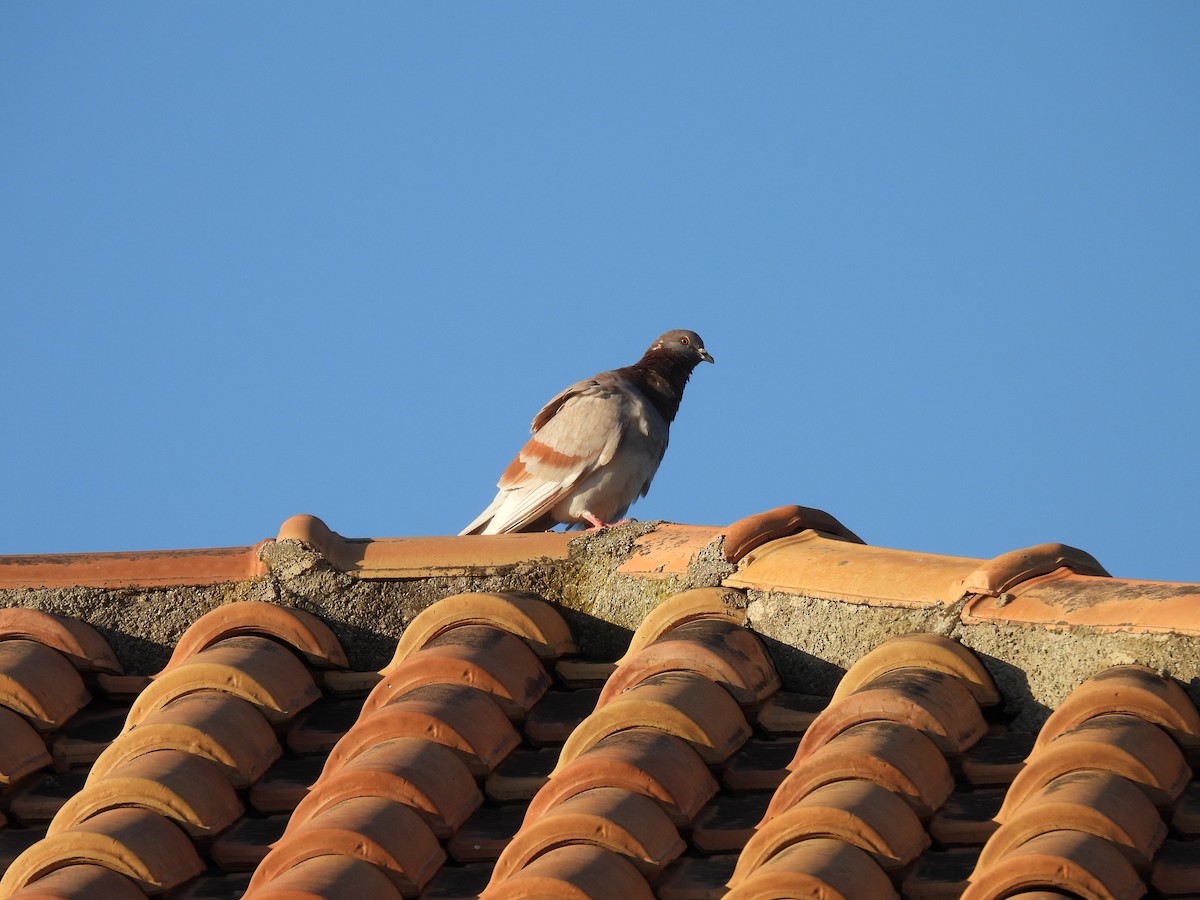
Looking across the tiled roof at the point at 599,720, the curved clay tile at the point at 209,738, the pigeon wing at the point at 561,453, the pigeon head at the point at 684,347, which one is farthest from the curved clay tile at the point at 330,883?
the pigeon head at the point at 684,347

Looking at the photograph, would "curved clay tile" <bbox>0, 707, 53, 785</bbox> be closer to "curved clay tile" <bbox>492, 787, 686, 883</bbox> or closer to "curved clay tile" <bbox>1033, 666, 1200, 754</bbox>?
"curved clay tile" <bbox>492, 787, 686, 883</bbox>

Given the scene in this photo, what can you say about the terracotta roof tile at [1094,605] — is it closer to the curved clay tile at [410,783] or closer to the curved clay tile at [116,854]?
the curved clay tile at [410,783]

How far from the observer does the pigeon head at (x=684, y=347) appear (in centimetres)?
884

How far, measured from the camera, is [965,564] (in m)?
3.55

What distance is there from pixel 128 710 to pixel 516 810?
1281mm

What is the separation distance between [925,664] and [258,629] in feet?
5.22

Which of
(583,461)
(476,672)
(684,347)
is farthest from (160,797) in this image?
(684,347)

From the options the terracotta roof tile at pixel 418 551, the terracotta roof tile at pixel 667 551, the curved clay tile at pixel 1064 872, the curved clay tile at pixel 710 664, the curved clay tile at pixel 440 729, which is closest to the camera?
the curved clay tile at pixel 1064 872

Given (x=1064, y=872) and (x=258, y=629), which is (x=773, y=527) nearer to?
(x=258, y=629)

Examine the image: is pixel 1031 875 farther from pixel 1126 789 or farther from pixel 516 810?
pixel 516 810

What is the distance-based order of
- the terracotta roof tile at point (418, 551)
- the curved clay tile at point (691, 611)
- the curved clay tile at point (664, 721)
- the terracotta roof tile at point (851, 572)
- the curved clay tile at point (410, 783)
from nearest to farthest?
the curved clay tile at point (410, 783)
the curved clay tile at point (664, 721)
the terracotta roof tile at point (851, 572)
the curved clay tile at point (691, 611)
the terracotta roof tile at point (418, 551)

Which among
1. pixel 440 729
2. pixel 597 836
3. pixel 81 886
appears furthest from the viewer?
pixel 440 729

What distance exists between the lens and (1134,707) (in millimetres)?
2875

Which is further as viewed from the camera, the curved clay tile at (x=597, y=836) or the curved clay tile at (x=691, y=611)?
the curved clay tile at (x=691, y=611)
